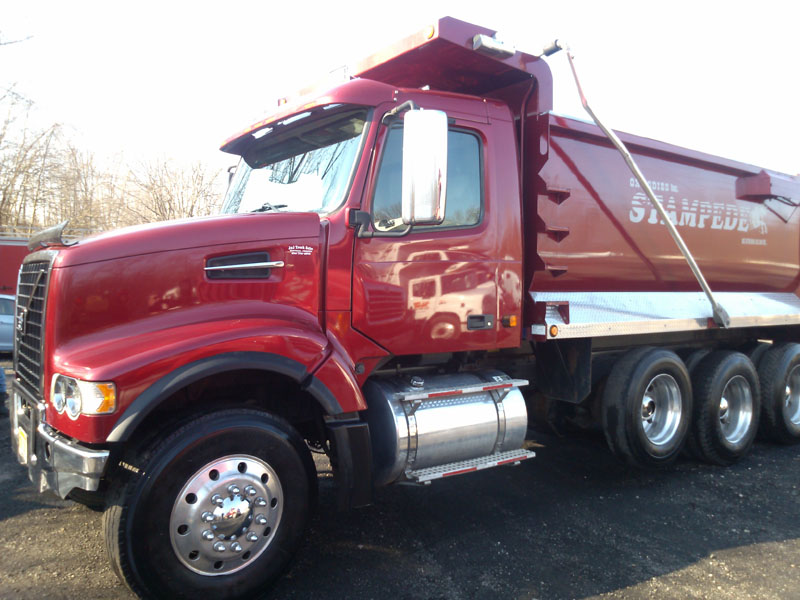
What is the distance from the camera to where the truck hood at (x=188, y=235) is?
9.89ft

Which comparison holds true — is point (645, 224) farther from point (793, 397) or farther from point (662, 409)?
point (793, 397)

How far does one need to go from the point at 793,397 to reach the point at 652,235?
319 cm

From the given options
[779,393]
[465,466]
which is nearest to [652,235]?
[779,393]

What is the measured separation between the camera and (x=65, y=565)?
3420mm

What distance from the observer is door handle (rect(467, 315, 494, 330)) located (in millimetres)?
4062

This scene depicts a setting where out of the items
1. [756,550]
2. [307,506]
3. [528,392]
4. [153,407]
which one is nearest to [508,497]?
[528,392]

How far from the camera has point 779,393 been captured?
20.5 feet

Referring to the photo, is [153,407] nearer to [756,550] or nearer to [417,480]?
[417,480]

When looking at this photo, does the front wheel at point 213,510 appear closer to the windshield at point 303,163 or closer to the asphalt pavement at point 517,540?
the asphalt pavement at point 517,540

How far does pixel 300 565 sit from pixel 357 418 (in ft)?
3.14

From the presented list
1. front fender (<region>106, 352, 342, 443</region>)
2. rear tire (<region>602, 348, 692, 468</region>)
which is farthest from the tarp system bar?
front fender (<region>106, 352, 342, 443</region>)

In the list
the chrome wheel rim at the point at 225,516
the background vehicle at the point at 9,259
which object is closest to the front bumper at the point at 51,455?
the chrome wheel rim at the point at 225,516

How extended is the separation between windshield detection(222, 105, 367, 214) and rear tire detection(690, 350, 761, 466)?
13.4 feet

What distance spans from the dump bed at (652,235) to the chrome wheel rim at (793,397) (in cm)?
77
